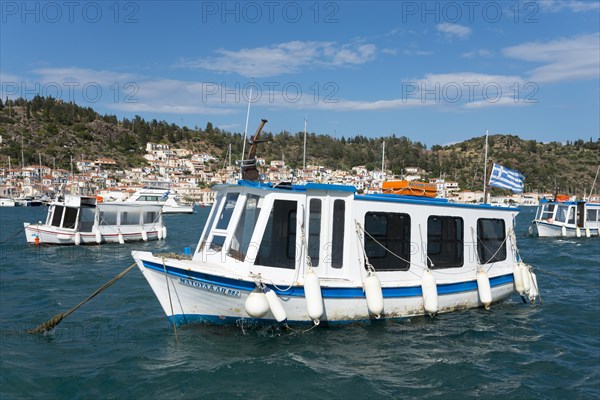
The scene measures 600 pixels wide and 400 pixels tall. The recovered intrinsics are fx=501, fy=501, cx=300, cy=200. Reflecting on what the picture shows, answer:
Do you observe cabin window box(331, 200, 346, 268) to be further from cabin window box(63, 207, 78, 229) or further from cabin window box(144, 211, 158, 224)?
cabin window box(144, 211, 158, 224)

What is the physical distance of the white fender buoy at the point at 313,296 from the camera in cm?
946

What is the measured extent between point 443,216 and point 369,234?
2.33m

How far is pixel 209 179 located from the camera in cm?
14925

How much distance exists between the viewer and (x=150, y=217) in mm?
32156

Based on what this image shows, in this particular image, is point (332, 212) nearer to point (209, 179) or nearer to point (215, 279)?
point (215, 279)

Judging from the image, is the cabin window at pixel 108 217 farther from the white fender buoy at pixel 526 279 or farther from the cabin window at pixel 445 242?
the white fender buoy at pixel 526 279

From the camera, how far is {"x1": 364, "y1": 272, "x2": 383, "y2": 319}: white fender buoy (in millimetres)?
10039

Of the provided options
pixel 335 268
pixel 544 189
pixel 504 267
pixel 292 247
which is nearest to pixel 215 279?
pixel 292 247

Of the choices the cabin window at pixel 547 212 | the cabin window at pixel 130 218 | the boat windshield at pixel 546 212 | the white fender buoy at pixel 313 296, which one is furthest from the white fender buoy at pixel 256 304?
the cabin window at pixel 547 212

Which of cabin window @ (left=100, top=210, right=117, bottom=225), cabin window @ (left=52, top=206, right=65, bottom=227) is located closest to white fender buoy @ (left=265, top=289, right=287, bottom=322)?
cabin window @ (left=100, top=210, right=117, bottom=225)

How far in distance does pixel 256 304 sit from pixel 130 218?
77.4 feet

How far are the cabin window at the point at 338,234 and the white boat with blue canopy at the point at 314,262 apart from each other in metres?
0.02

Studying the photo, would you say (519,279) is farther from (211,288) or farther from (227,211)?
(211,288)

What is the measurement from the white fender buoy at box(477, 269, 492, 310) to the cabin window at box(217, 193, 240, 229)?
20.1ft
